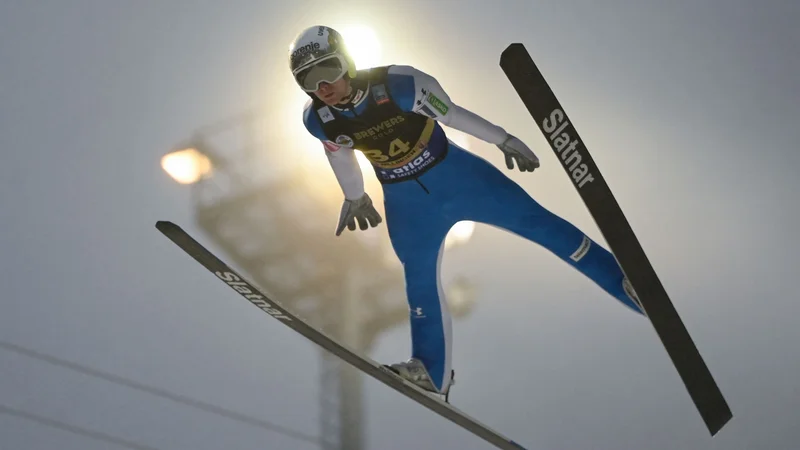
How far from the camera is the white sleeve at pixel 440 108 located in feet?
6.48

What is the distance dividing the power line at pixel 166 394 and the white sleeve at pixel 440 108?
5.09ft

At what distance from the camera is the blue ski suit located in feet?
6.54

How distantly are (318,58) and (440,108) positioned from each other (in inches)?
13.9

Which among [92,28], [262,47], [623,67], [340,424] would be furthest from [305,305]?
[623,67]

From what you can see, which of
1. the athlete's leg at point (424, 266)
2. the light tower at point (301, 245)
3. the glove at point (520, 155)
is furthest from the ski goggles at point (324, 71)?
the light tower at point (301, 245)

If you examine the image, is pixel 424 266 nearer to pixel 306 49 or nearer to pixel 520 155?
pixel 520 155

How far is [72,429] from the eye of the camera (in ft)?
9.39

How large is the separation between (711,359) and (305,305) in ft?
5.41

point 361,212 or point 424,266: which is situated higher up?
point 361,212

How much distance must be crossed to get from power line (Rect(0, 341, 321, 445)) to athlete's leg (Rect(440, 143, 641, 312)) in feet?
4.44

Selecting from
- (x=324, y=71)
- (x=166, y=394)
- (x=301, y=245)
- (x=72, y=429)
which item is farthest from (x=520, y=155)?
(x=72, y=429)

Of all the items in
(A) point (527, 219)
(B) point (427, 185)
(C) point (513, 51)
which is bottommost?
(A) point (527, 219)

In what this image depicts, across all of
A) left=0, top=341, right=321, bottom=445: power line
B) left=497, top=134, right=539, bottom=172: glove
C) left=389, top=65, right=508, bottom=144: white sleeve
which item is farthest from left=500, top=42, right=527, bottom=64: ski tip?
left=0, top=341, right=321, bottom=445: power line

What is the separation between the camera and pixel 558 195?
2703 mm
